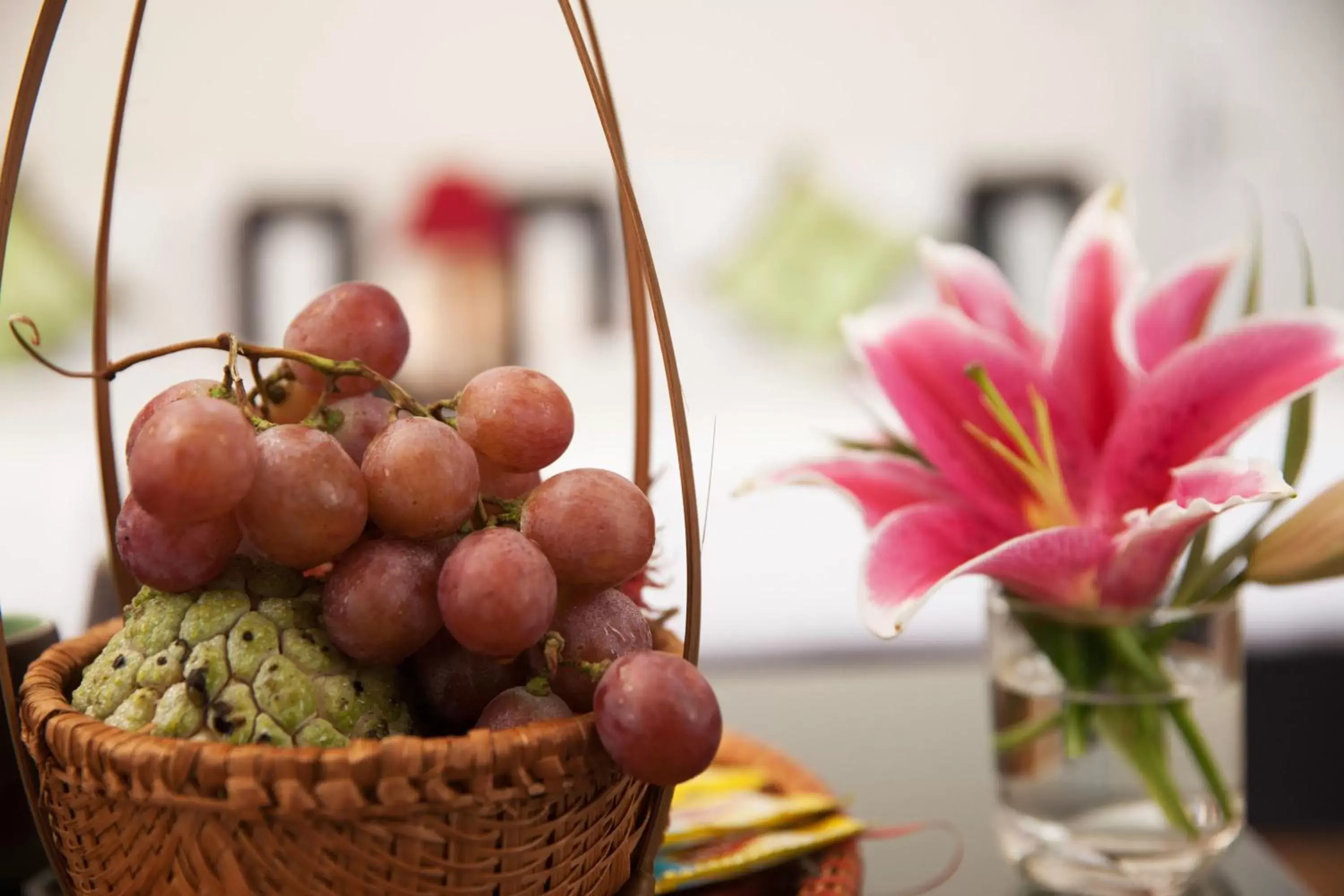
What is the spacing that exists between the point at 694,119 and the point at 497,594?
3.09m

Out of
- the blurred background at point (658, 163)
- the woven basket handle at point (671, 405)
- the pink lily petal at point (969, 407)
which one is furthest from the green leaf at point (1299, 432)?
the blurred background at point (658, 163)

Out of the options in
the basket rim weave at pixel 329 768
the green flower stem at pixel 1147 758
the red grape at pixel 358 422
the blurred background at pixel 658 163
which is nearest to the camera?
the basket rim weave at pixel 329 768

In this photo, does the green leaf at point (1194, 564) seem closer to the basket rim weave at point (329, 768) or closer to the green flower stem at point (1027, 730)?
the green flower stem at point (1027, 730)

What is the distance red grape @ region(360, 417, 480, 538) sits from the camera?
438 millimetres

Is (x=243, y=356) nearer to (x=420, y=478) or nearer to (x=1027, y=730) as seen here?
(x=420, y=478)

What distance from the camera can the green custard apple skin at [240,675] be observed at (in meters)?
0.43

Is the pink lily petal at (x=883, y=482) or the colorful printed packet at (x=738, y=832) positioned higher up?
the pink lily petal at (x=883, y=482)

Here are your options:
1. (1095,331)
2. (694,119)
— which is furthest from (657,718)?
(694,119)

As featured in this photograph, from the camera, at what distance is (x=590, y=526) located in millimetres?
457

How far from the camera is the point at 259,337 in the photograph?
3137 mm

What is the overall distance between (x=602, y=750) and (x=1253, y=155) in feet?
11.3

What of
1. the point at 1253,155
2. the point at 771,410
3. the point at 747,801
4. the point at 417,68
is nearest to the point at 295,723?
the point at 747,801

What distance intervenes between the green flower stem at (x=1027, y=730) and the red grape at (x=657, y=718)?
275 millimetres

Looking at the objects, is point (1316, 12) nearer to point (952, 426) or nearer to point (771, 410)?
point (771, 410)
